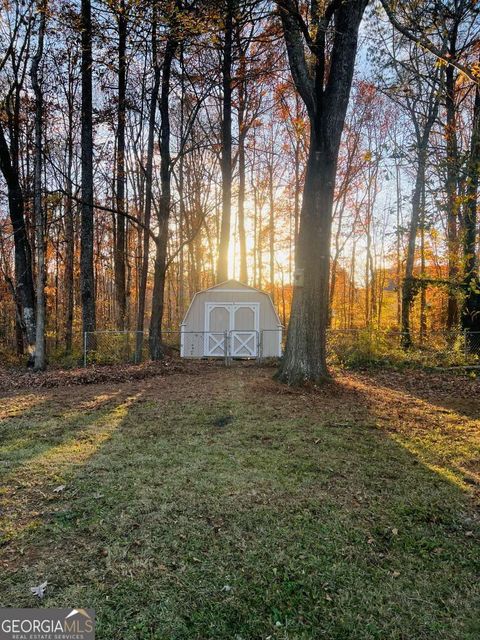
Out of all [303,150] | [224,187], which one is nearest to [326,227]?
[224,187]

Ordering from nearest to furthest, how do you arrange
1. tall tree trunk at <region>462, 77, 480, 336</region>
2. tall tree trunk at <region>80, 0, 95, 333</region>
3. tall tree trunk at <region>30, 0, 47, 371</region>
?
Result: tall tree trunk at <region>462, 77, 480, 336</region> → tall tree trunk at <region>30, 0, 47, 371</region> → tall tree trunk at <region>80, 0, 95, 333</region>

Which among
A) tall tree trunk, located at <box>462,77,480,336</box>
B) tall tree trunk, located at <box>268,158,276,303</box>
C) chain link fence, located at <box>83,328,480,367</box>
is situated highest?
tall tree trunk, located at <box>268,158,276,303</box>

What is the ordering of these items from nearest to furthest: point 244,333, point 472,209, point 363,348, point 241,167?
point 472,209
point 363,348
point 244,333
point 241,167

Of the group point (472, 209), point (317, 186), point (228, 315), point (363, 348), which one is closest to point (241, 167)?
point (228, 315)

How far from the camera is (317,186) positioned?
7605 millimetres

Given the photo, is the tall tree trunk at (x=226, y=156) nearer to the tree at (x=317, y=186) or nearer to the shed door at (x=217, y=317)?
the shed door at (x=217, y=317)

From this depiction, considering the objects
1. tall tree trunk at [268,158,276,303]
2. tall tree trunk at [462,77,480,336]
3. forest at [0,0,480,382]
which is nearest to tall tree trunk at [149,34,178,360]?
forest at [0,0,480,382]

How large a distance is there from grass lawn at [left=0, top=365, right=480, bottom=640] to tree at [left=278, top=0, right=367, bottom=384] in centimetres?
228

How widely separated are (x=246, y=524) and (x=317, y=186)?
257 inches

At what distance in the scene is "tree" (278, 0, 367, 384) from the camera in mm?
7125

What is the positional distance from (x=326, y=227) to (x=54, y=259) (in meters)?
16.9

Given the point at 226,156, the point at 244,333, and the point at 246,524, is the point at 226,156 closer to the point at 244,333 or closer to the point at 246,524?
the point at 244,333

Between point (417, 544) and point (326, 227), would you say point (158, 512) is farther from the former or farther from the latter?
point (326, 227)

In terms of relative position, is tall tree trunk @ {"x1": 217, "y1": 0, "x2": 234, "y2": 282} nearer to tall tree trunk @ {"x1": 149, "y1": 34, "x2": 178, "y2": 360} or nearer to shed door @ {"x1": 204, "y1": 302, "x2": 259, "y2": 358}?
shed door @ {"x1": 204, "y1": 302, "x2": 259, "y2": 358}
